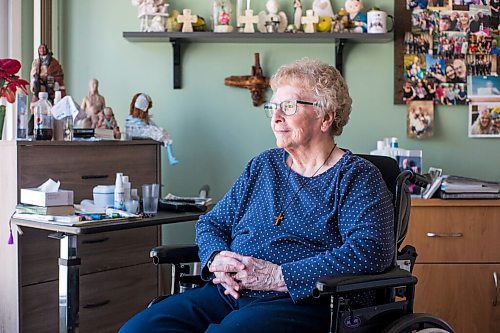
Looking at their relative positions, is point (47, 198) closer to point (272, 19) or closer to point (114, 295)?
point (114, 295)

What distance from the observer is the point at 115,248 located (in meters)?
3.03

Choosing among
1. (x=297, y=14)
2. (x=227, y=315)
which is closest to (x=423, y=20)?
(x=297, y=14)

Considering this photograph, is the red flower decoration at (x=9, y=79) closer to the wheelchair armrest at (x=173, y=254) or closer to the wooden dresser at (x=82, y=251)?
the wooden dresser at (x=82, y=251)

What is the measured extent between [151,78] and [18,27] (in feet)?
2.10

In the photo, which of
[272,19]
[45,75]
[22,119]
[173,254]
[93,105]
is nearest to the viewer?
[173,254]

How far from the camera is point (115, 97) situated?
140 inches

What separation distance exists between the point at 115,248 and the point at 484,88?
1846 mm

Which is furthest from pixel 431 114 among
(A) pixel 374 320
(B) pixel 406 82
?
(A) pixel 374 320

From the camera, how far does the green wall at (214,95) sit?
3.51 m

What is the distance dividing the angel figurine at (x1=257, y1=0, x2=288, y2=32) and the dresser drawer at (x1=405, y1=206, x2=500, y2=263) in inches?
40.3

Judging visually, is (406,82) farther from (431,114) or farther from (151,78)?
(151,78)

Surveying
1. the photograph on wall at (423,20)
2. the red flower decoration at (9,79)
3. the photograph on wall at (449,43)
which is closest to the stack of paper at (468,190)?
the photograph on wall at (449,43)

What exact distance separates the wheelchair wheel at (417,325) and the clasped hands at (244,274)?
0.30 meters

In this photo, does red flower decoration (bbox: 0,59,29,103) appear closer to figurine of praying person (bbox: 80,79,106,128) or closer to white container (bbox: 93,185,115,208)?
figurine of praying person (bbox: 80,79,106,128)
